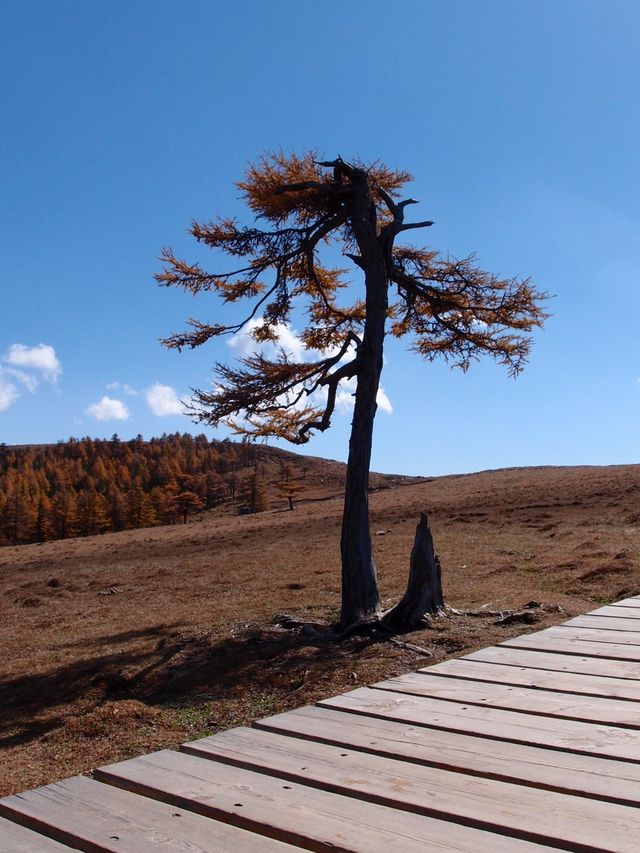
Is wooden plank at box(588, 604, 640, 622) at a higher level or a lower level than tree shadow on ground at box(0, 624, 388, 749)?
higher

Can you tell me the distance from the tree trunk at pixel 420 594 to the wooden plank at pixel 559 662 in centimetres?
440

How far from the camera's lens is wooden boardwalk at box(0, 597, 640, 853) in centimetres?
240

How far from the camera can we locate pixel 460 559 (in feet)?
56.4

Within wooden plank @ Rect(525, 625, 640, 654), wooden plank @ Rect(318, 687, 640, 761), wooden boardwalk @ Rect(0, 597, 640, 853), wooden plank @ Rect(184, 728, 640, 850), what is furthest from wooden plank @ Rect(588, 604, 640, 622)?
wooden plank @ Rect(184, 728, 640, 850)

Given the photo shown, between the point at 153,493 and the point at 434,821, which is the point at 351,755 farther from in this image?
the point at 153,493

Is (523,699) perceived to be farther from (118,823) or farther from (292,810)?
(118,823)

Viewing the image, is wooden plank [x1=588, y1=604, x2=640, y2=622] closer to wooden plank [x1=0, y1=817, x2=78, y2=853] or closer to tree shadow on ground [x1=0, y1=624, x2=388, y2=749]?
tree shadow on ground [x1=0, y1=624, x2=388, y2=749]

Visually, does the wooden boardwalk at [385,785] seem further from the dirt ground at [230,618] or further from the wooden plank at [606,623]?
the dirt ground at [230,618]

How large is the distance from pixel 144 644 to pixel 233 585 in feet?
19.7

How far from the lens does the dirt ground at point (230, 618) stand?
7164mm

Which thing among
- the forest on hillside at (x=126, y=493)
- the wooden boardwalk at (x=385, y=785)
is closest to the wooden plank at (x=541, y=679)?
the wooden boardwalk at (x=385, y=785)

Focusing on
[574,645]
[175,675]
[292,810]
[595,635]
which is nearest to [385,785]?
[292,810]

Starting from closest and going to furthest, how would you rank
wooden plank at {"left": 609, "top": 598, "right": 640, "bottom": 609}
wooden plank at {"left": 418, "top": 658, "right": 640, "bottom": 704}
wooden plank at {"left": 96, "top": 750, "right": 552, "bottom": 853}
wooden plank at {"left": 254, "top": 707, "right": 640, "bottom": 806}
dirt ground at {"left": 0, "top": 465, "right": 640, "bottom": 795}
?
wooden plank at {"left": 96, "top": 750, "right": 552, "bottom": 853} → wooden plank at {"left": 254, "top": 707, "right": 640, "bottom": 806} → wooden plank at {"left": 418, "top": 658, "right": 640, "bottom": 704} → wooden plank at {"left": 609, "top": 598, "right": 640, "bottom": 609} → dirt ground at {"left": 0, "top": 465, "right": 640, "bottom": 795}

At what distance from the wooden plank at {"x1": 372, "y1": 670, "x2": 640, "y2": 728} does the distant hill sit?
150 ft
